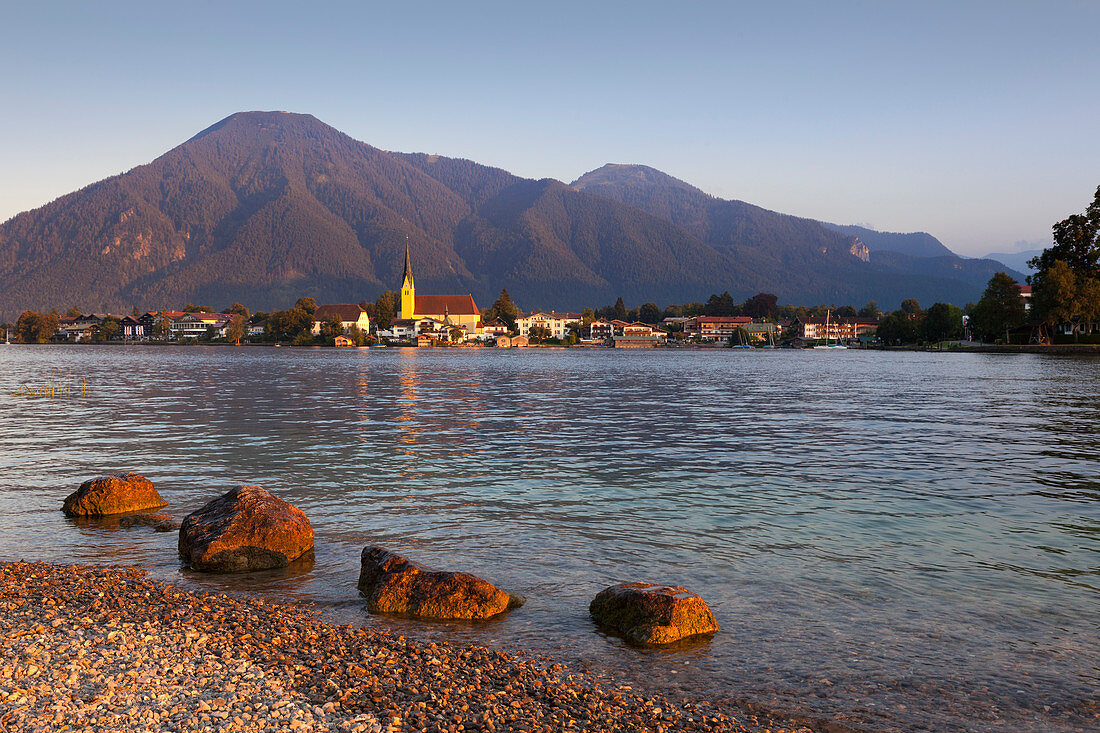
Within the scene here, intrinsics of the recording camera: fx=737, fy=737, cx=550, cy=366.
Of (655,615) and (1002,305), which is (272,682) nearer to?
(655,615)

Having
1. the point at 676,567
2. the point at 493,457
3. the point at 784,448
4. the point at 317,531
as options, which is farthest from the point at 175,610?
the point at 784,448

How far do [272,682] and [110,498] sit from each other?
1210 centimetres

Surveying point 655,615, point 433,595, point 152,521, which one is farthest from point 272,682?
point 152,521

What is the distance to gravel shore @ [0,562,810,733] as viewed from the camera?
7332 millimetres

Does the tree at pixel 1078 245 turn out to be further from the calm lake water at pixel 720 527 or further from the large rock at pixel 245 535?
the large rock at pixel 245 535

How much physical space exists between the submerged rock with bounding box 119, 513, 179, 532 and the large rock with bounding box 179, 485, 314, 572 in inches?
73.3

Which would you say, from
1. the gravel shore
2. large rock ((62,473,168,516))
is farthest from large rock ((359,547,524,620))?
large rock ((62,473,168,516))

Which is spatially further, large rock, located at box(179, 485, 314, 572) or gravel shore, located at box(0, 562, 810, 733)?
large rock, located at box(179, 485, 314, 572)

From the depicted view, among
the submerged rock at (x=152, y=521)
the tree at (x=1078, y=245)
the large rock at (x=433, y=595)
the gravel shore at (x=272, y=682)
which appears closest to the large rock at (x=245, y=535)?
the submerged rock at (x=152, y=521)

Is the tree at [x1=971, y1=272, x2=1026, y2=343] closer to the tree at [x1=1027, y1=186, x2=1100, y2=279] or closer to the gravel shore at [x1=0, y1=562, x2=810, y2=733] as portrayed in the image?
the tree at [x1=1027, y1=186, x2=1100, y2=279]

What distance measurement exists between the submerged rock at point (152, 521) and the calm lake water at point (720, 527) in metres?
0.57

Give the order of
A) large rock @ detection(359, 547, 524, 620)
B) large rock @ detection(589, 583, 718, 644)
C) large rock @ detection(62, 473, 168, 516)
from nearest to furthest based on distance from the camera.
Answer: large rock @ detection(589, 583, 718, 644) < large rock @ detection(359, 547, 524, 620) < large rock @ detection(62, 473, 168, 516)

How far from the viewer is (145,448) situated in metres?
29.0

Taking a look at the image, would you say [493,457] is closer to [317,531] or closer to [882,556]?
[317,531]
